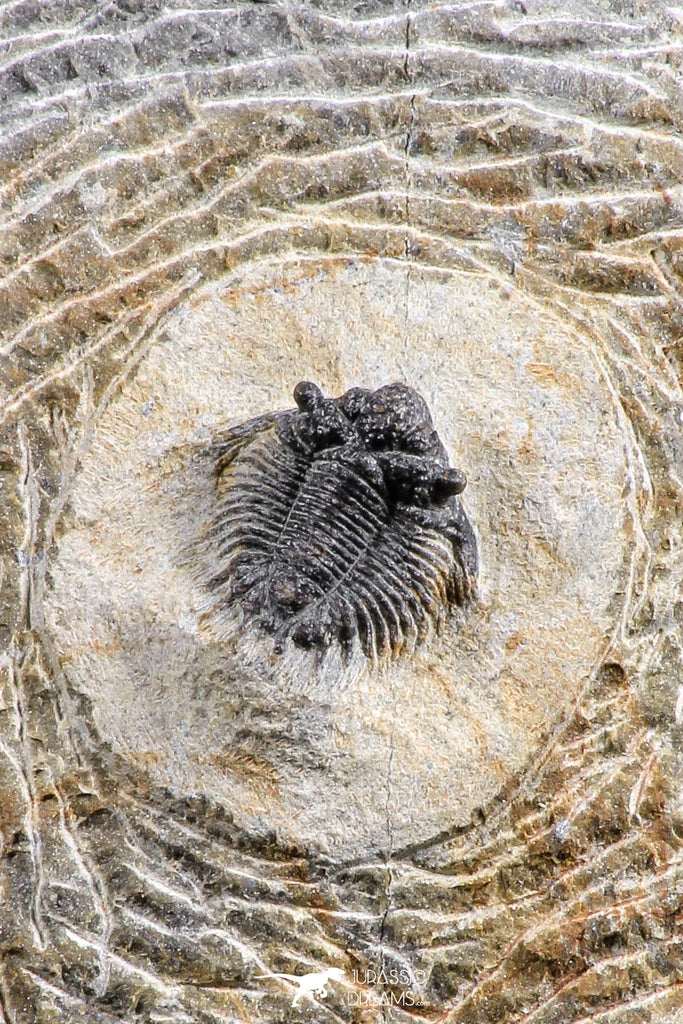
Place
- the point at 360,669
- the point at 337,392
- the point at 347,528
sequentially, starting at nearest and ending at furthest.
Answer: the point at 347,528
the point at 360,669
the point at 337,392

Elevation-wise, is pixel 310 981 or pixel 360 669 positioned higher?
pixel 360 669

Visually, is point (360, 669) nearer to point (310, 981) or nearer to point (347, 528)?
point (347, 528)

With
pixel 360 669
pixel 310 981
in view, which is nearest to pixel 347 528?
pixel 360 669

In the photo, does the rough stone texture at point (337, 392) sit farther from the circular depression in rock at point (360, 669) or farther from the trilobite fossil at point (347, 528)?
the trilobite fossil at point (347, 528)

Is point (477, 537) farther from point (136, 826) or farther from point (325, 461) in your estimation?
point (136, 826)

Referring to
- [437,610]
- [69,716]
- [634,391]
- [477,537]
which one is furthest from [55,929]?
[634,391]

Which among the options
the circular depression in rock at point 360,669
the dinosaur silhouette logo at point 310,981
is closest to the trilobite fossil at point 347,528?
the circular depression in rock at point 360,669
